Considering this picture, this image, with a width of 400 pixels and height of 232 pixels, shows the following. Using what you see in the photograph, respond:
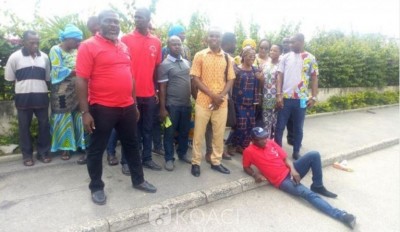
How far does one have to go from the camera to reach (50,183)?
384 centimetres

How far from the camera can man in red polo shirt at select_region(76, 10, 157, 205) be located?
302cm

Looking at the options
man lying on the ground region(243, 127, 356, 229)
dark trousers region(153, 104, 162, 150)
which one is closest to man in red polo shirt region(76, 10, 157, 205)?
dark trousers region(153, 104, 162, 150)

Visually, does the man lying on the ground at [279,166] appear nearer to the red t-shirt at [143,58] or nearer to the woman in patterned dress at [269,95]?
the woman in patterned dress at [269,95]

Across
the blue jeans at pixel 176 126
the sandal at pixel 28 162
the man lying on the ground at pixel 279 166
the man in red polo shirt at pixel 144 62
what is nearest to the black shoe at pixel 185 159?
the blue jeans at pixel 176 126

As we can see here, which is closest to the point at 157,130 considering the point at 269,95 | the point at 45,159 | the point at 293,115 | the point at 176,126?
the point at 176,126

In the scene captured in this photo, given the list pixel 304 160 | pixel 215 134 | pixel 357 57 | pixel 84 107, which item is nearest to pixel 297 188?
pixel 304 160

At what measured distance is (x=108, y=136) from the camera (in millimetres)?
3291

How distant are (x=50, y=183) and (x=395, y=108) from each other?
11.7 metres

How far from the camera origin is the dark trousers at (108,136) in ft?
10.4

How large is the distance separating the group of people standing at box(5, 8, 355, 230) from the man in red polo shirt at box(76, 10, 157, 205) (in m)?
0.01

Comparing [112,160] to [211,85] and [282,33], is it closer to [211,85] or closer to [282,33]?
[211,85]

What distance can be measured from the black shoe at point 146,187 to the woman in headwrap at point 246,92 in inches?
72.9

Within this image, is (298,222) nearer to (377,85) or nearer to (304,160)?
(304,160)

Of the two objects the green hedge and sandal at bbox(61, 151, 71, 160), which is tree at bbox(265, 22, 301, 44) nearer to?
the green hedge
